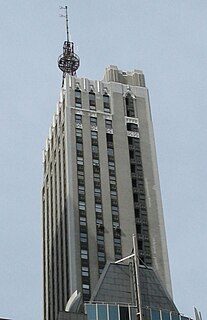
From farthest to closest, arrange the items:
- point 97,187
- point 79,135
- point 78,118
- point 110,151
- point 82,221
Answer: point 78,118, point 79,135, point 110,151, point 97,187, point 82,221

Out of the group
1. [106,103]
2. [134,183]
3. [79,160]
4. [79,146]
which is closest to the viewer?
[134,183]

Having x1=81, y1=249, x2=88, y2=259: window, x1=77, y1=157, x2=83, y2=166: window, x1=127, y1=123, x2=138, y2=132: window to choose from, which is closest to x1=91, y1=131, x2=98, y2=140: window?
x1=77, y1=157, x2=83, y2=166: window

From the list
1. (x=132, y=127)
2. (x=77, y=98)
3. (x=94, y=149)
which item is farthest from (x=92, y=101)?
(x=94, y=149)

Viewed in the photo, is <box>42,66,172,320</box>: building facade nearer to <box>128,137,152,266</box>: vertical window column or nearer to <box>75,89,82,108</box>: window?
<box>128,137,152,266</box>: vertical window column

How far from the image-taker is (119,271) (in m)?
112

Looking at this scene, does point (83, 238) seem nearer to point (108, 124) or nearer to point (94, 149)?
point (94, 149)

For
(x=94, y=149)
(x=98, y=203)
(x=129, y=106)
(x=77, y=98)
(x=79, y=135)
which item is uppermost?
(x=77, y=98)

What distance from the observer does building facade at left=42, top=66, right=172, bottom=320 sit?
156 metres

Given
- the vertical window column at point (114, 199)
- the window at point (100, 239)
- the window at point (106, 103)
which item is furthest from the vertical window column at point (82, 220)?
the window at point (106, 103)

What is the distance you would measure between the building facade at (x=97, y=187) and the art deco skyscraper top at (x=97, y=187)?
176 mm

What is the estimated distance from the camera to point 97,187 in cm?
16450

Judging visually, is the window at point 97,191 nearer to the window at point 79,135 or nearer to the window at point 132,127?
the window at point 79,135

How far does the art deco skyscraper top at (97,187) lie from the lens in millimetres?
155625

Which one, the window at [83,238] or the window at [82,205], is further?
the window at [82,205]
